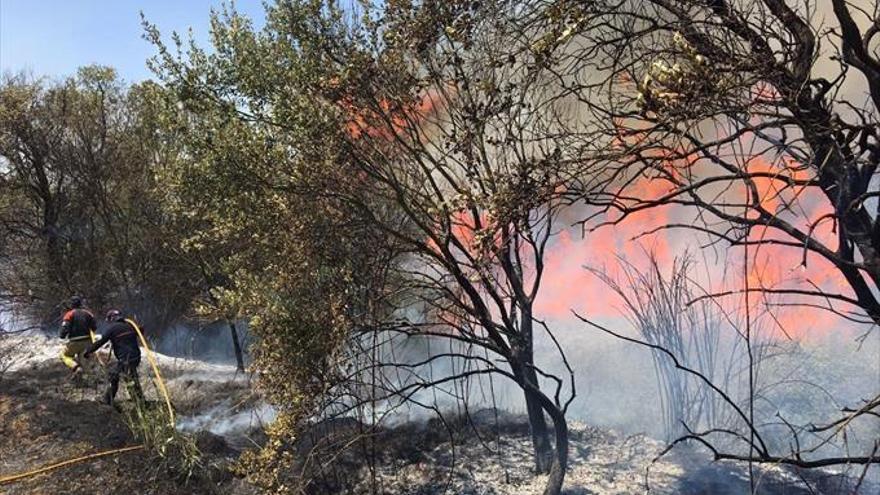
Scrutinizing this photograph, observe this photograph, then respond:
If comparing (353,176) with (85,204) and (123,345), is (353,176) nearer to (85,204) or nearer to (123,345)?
(123,345)

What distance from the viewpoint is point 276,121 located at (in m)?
8.36

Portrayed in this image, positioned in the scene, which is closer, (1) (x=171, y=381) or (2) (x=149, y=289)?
(1) (x=171, y=381)

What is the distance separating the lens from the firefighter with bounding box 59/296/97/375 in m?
13.0

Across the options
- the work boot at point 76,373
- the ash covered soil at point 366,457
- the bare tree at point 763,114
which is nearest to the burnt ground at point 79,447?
the ash covered soil at point 366,457

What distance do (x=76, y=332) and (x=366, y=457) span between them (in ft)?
22.4

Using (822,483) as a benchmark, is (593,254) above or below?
above

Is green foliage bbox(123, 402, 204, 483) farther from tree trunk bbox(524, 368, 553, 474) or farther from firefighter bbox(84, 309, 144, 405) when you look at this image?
tree trunk bbox(524, 368, 553, 474)

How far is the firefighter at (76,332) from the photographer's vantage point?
510 inches

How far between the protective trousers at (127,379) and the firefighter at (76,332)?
0.84m

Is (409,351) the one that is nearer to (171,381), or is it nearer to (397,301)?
(171,381)

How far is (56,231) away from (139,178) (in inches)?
124

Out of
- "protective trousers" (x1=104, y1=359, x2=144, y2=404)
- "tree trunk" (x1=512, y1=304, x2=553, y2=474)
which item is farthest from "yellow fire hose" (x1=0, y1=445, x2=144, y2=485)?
"tree trunk" (x1=512, y1=304, x2=553, y2=474)

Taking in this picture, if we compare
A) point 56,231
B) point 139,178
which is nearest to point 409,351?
point 139,178

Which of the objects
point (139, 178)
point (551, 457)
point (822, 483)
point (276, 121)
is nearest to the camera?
point (276, 121)
